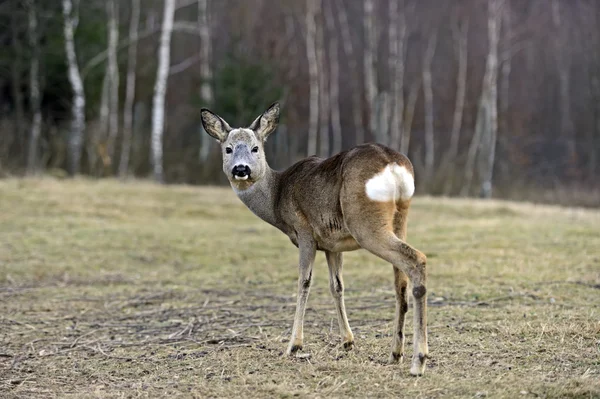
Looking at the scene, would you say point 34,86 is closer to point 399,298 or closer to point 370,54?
point 370,54

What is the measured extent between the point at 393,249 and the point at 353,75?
1133 inches

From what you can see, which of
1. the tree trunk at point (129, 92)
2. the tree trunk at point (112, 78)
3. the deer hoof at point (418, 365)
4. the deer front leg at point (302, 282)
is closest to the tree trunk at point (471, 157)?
the tree trunk at point (129, 92)

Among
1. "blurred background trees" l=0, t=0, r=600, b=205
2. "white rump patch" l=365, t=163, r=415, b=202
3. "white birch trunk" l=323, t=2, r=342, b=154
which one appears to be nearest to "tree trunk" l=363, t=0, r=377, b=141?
"blurred background trees" l=0, t=0, r=600, b=205

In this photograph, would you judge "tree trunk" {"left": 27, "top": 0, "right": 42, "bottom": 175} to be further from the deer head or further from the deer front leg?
the deer front leg

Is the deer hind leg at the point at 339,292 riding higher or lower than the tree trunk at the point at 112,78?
lower

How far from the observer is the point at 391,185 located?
199 inches

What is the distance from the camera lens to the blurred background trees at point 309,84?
73.0 ft

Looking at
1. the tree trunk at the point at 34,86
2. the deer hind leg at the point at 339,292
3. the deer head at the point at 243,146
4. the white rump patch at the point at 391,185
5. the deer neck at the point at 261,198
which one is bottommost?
the deer hind leg at the point at 339,292

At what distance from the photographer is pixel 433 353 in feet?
18.0

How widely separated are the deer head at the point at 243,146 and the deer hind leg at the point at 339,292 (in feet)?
2.75

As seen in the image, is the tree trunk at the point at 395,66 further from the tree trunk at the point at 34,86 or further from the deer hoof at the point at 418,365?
the deer hoof at the point at 418,365

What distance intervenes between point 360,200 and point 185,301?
12.5 ft

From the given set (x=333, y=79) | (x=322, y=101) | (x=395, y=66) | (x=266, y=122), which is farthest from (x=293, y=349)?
(x=333, y=79)

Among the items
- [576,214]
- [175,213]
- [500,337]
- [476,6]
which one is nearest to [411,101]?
[476,6]
